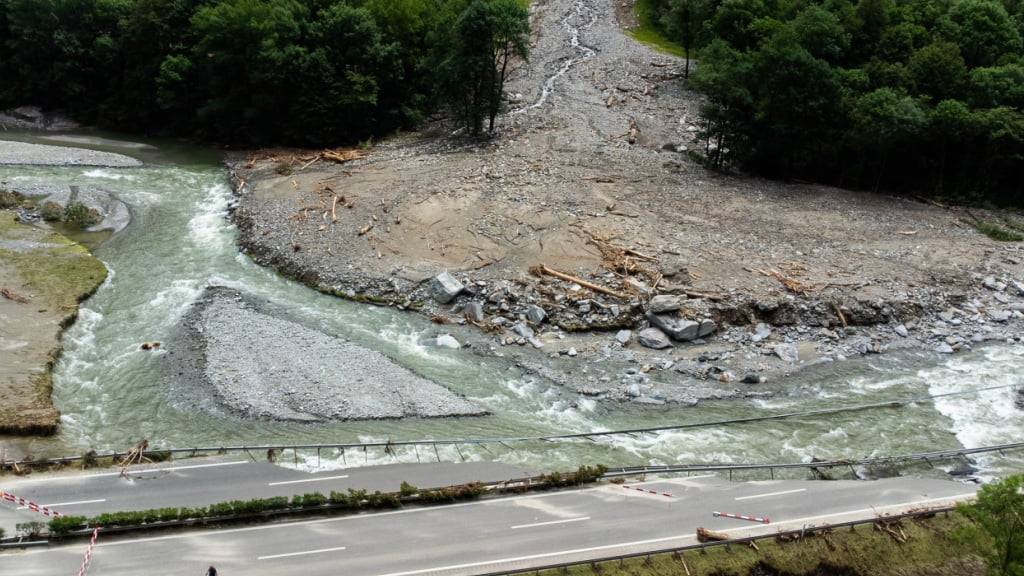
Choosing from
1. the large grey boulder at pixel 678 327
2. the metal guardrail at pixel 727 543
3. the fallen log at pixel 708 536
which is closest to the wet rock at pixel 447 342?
the large grey boulder at pixel 678 327

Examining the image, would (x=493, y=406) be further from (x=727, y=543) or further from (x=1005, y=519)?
(x=1005, y=519)

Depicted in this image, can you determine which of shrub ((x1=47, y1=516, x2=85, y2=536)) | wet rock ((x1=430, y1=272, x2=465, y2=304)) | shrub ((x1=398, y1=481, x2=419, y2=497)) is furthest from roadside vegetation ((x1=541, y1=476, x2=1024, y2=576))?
wet rock ((x1=430, y1=272, x2=465, y2=304))

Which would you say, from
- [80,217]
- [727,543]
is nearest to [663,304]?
[727,543]

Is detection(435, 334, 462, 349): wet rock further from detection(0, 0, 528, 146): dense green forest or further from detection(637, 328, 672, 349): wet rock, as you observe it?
detection(0, 0, 528, 146): dense green forest

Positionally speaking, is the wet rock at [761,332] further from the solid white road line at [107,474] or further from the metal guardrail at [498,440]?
the solid white road line at [107,474]

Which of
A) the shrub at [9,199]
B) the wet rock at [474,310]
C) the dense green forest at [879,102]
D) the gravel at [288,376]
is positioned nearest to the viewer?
the gravel at [288,376]

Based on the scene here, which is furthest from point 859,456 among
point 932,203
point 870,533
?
point 932,203
